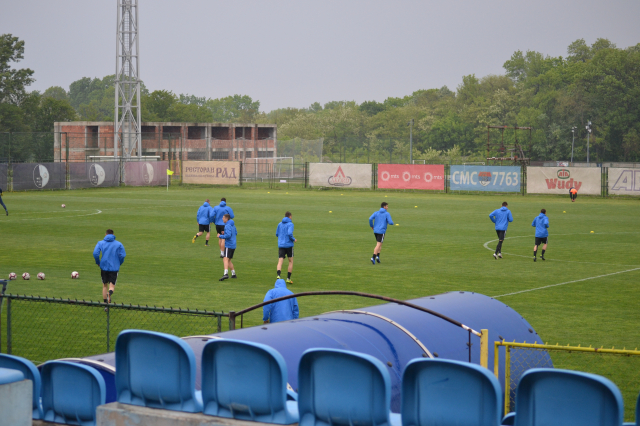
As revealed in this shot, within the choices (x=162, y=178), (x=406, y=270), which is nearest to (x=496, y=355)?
(x=406, y=270)

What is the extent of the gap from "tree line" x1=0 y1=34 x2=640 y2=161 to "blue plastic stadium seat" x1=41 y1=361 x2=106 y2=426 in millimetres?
83558

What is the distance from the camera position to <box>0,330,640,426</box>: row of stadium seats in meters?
3.96

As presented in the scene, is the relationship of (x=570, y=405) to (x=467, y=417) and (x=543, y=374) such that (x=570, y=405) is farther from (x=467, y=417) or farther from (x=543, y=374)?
(x=467, y=417)

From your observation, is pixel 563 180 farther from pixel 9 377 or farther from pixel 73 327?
pixel 9 377

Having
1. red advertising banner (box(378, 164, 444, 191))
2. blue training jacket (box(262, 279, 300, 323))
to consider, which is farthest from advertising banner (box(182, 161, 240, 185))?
blue training jacket (box(262, 279, 300, 323))

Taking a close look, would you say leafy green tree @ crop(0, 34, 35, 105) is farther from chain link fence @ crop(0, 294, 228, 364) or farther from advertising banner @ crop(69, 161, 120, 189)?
chain link fence @ crop(0, 294, 228, 364)

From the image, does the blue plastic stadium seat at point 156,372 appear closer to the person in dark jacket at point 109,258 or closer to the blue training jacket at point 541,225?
the person in dark jacket at point 109,258

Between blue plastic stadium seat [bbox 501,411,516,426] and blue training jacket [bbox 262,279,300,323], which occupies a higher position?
blue plastic stadium seat [bbox 501,411,516,426]

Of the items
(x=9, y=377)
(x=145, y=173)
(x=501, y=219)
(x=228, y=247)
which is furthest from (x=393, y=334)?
(x=145, y=173)

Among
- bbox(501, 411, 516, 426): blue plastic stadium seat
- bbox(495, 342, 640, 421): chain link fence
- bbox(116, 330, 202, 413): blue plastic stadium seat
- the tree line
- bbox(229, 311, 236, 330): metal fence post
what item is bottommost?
bbox(495, 342, 640, 421): chain link fence

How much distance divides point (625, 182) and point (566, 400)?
50937mm

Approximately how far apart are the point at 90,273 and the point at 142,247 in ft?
17.4

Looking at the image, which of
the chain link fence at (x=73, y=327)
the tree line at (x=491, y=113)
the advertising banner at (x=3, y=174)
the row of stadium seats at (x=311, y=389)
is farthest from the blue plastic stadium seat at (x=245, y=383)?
the tree line at (x=491, y=113)

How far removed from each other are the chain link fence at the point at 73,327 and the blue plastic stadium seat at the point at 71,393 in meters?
6.30
